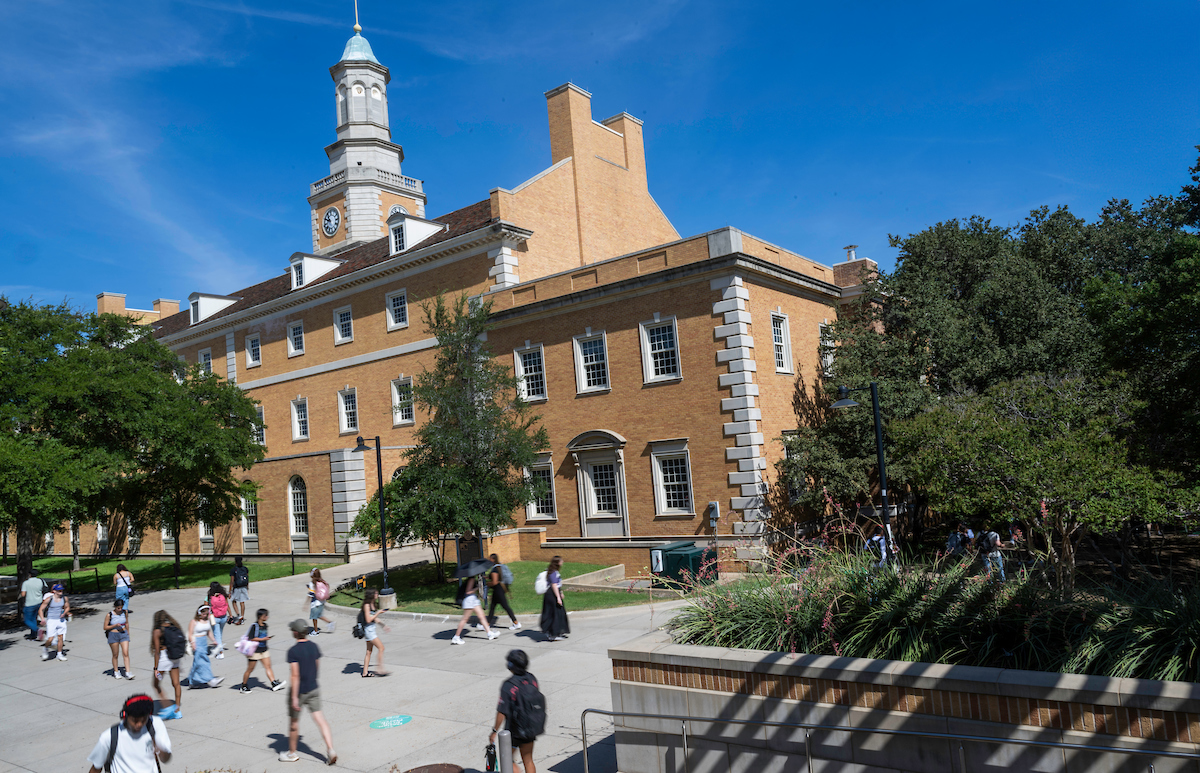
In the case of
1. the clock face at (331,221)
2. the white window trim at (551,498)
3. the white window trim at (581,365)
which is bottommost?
the white window trim at (551,498)

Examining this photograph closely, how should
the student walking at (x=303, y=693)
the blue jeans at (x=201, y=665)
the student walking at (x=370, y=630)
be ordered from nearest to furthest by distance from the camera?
the student walking at (x=303, y=693)
the student walking at (x=370, y=630)
the blue jeans at (x=201, y=665)

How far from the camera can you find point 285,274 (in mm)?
46906

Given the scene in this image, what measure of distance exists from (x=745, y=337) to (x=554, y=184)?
13208mm

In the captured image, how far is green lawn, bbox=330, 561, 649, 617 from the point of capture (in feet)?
61.8

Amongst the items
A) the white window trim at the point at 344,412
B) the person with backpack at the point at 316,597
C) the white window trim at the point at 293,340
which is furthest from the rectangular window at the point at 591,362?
the white window trim at the point at 293,340

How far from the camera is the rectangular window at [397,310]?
33.9 metres

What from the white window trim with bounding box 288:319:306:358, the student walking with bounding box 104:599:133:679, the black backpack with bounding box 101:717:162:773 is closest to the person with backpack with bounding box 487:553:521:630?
the student walking with bounding box 104:599:133:679

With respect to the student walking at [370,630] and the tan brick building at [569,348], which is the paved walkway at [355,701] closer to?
the student walking at [370,630]

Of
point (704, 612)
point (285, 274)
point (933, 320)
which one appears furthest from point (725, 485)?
point (285, 274)

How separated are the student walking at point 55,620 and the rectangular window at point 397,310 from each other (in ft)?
59.6

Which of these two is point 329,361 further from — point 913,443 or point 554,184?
point 913,443

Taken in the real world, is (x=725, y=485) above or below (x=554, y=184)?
below

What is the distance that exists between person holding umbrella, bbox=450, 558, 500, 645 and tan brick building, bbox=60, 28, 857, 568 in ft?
30.2

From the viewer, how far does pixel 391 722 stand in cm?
1083
